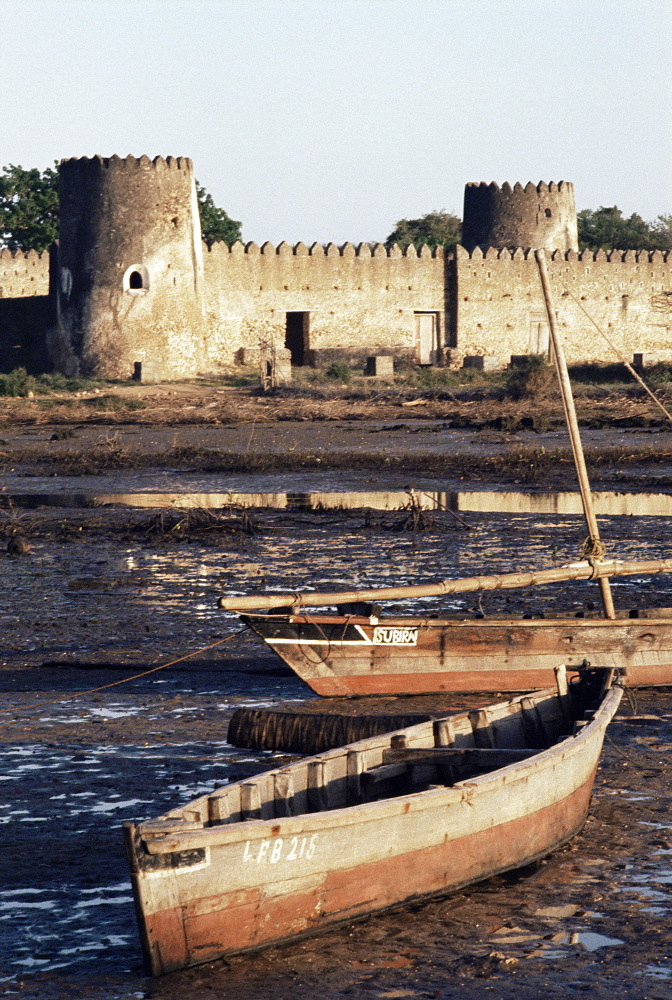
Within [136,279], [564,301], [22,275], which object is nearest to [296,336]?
[136,279]

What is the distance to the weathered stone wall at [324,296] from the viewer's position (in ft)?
125

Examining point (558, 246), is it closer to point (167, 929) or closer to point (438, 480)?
point (438, 480)

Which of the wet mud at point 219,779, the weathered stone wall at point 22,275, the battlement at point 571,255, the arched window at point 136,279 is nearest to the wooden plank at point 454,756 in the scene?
the wet mud at point 219,779

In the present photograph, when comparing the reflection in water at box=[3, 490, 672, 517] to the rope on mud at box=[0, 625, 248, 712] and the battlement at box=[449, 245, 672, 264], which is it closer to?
the rope on mud at box=[0, 625, 248, 712]

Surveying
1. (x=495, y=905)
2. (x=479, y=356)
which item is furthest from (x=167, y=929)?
(x=479, y=356)

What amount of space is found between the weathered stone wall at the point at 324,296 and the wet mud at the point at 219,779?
23329 millimetres

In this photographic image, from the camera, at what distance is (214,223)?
57688mm

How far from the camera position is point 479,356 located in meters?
39.7

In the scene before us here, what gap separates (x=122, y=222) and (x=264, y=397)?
623 centimetres

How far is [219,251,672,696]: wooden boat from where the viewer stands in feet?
29.5

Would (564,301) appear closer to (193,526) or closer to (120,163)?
(120,163)

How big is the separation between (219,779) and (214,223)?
170 feet

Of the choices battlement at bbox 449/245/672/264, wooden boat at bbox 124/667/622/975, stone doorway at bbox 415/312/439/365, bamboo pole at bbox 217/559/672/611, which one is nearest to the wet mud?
wooden boat at bbox 124/667/622/975

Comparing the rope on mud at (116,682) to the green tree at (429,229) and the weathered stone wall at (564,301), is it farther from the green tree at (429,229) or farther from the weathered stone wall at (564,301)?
the green tree at (429,229)
